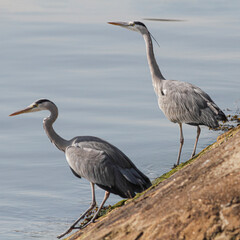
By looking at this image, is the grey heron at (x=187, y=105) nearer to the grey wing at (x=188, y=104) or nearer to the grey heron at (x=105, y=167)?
the grey wing at (x=188, y=104)

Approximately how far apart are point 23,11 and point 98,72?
371 inches

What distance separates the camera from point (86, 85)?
17.3m

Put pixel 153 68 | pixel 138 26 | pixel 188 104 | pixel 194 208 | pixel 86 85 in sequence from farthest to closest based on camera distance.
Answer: pixel 86 85 < pixel 138 26 < pixel 153 68 < pixel 188 104 < pixel 194 208

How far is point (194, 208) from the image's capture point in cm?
638

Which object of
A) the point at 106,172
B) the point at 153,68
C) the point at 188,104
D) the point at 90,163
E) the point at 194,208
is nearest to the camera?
the point at 194,208

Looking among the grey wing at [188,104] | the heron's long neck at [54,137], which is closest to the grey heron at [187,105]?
the grey wing at [188,104]

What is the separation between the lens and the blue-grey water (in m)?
12.1

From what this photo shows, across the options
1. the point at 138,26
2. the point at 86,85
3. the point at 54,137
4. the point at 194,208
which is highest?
the point at 138,26

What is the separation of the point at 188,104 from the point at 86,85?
570 cm

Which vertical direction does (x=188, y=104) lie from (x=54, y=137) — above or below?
above

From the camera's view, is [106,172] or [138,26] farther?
[138,26]

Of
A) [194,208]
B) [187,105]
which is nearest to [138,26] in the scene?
[187,105]

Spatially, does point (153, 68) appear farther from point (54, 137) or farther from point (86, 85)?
point (86, 85)

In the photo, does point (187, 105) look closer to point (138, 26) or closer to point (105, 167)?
point (138, 26)
